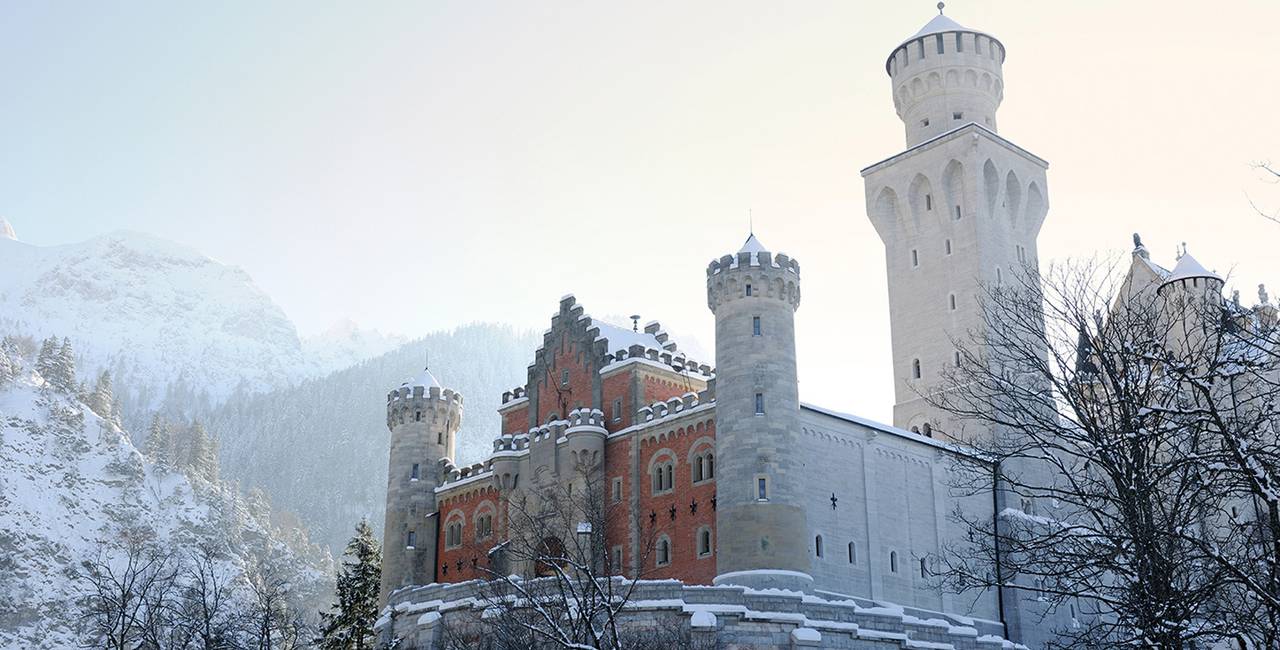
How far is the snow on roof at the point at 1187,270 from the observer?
A: 213 ft

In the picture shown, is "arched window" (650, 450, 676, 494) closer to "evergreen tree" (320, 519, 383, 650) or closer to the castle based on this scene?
the castle

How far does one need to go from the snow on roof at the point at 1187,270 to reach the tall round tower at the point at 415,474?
3603 centimetres

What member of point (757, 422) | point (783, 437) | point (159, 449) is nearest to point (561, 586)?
point (757, 422)

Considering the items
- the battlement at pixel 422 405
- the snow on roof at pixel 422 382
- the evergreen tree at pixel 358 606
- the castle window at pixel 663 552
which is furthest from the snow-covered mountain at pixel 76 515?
the castle window at pixel 663 552

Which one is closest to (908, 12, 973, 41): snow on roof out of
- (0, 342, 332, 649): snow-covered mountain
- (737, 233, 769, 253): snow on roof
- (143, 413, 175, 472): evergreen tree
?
(737, 233, 769, 253): snow on roof

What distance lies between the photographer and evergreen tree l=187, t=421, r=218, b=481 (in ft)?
608

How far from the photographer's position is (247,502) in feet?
653

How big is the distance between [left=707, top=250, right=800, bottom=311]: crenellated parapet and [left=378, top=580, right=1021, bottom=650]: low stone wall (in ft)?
44.3

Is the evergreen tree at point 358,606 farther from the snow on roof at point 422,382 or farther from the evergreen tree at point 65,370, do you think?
the evergreen tree at point 65,370

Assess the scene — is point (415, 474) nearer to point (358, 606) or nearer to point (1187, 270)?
point (358, 606)

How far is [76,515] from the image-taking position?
511 feet

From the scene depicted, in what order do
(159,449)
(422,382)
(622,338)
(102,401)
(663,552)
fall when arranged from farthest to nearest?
(102,401) < (159,449) < (422,382) < (622,338) < (663,552)

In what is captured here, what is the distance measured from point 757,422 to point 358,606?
98.9ft

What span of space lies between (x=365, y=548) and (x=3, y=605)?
252 feet
